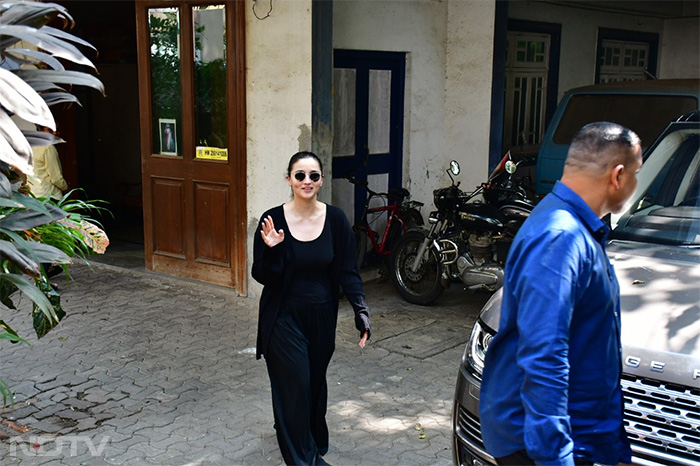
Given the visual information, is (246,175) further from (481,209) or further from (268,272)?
(268,272)

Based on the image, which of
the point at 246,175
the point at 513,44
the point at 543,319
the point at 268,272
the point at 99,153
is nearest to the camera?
the point at 543,319

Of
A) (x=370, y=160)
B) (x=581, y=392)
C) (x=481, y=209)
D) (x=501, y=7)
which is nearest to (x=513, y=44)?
(x=501, y=7)

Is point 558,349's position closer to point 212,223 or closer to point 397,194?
point 397,194

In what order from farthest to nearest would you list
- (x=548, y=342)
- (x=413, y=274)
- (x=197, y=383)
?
1. (x=413, y=274)
2. (x=197, y=383)
3. (x=548, y=342)

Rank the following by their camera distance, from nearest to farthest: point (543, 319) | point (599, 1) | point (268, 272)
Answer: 1. point (543, 319)
2. point (268, 272)
3. point (599, 1)

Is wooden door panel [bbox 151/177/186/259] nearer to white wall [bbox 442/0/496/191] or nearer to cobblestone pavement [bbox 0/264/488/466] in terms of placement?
cobblestone pavement [bbox 0/264/488/466]

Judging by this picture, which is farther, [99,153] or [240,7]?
[99,153]

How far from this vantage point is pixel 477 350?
3.86 m

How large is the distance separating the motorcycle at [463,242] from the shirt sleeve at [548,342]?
4.83m

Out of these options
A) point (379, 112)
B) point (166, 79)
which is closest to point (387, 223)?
point (379, 112)

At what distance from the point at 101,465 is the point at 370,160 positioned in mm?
5559

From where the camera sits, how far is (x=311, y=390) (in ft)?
15.3

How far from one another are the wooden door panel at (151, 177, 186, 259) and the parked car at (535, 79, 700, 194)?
415cm

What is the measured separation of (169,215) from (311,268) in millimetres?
5016
